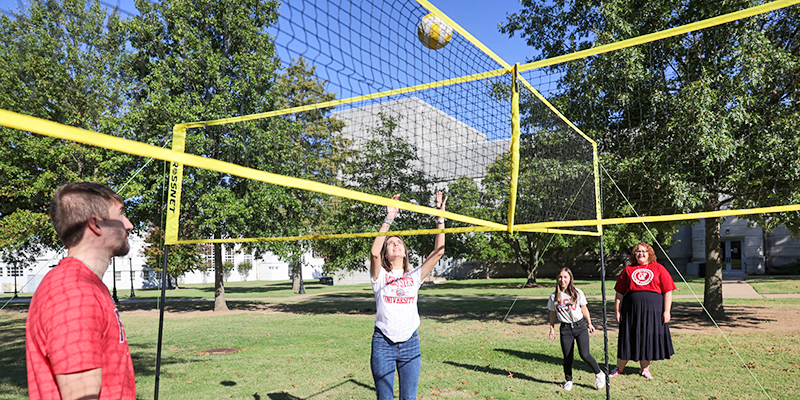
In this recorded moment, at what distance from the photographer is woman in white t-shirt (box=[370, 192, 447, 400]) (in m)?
3.59

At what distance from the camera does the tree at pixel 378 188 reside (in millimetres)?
13031

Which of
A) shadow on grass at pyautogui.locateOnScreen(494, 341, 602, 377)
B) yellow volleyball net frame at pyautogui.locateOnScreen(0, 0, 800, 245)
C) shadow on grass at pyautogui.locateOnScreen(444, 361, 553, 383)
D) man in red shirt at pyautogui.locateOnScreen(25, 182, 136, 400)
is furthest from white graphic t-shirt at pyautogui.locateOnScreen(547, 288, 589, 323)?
man in red shirt at pyautogui.locateOnScreen(25, 182, 136, 400)

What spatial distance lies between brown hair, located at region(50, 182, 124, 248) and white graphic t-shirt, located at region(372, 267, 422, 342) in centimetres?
228

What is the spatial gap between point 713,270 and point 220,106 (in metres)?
14.6

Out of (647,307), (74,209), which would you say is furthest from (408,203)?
(647,307)

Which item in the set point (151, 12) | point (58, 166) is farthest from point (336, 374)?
point (151, 12)

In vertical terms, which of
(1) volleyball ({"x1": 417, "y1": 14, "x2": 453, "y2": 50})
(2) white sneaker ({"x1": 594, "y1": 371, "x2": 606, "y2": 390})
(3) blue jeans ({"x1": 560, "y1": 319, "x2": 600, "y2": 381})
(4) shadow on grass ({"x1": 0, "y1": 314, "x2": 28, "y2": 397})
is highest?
(1) volleyball ({"x1": 417, "y1": 14, "x2": 453, "y2": 50})

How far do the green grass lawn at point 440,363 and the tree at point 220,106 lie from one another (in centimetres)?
357

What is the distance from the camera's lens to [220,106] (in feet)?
48.7

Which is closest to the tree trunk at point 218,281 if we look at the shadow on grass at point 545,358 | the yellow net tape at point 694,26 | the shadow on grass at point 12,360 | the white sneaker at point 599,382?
the shadow on grass at point 12,360

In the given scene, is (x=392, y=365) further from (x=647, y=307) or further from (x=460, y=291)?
(x=460, y=291)

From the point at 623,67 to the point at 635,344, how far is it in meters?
5.80

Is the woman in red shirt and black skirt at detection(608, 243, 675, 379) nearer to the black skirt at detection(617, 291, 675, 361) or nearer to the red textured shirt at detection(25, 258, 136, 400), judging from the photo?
the black skirt at detection(617, 291, 675, 361)

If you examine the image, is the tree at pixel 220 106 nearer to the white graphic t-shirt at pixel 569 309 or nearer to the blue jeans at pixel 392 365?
the white graphic t-shirt at pixel 569 309
